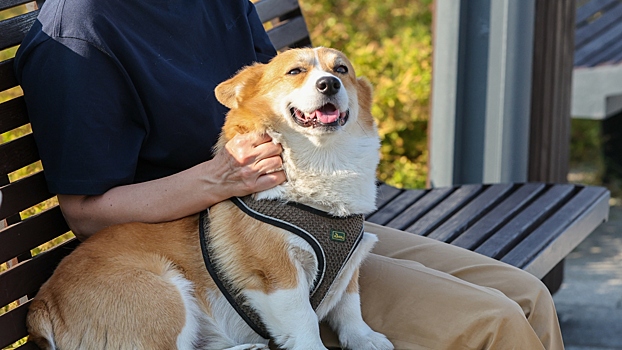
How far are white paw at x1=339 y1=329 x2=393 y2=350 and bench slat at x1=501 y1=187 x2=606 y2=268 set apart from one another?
2.56ft

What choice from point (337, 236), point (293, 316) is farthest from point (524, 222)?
point (293, 316)

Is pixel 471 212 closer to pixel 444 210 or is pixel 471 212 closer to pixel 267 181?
pixel 444 210

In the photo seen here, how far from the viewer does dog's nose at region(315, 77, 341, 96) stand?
200 centimetres

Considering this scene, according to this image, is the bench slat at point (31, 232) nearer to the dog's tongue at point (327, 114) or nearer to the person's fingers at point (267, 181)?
the person's fingers at point (267, 181)

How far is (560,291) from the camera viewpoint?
4270 millimetres

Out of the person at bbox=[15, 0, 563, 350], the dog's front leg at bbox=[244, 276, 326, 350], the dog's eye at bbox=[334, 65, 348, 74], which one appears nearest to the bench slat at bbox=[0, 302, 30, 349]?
the person at bbox=[15, 0, 563, 350]

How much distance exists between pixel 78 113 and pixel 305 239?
0.64 meters

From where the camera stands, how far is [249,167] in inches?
79.5

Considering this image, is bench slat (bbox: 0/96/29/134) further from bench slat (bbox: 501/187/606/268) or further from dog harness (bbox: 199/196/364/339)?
bench slat (bbox: 501/187/606/268)

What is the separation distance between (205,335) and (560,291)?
2.79 meters

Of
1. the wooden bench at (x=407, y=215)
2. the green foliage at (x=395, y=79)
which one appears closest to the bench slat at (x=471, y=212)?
the wooden bench at (x=407, y=215)

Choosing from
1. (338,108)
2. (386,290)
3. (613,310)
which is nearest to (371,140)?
(338,108)

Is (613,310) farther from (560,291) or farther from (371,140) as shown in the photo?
(371,140)

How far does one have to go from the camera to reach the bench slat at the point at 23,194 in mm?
2047
